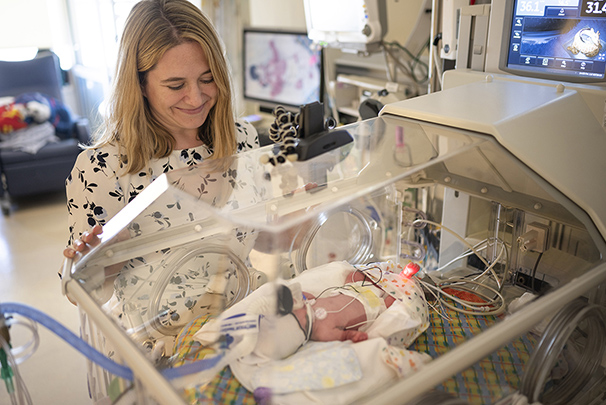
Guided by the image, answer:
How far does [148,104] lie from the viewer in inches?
58.5

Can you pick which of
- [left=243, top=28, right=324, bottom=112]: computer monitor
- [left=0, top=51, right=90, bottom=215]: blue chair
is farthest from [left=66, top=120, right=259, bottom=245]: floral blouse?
[left=0, top=51, right=90, bottom=215]: blue chair

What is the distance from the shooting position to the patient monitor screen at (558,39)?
1310 millimetres

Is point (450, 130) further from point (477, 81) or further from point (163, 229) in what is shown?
point (163, 229)

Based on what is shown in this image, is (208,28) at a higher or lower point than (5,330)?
higher

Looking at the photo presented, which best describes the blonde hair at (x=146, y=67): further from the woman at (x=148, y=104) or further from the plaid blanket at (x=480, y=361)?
the plaid blanket at (x=480, y=361)

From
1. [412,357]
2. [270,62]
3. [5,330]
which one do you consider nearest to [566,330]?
[412,357]

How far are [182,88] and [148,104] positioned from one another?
13cm

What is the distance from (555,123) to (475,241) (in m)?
0.43

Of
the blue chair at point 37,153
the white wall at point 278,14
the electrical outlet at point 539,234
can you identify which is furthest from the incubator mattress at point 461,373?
the blue chair at point 37,153

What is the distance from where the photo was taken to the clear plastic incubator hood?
99 centimetres

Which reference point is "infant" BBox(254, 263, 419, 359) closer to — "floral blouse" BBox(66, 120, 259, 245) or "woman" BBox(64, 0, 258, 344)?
"woman" BBox(64, 0, 258, 344)

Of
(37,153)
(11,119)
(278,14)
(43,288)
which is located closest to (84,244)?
(43,288)

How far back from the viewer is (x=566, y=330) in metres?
1.12

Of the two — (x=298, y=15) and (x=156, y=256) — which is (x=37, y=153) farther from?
(x=156, y=256)
